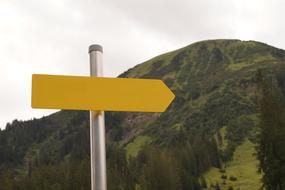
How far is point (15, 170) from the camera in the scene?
616 feet

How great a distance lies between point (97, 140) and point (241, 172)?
110m

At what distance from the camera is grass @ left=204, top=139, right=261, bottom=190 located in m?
96.4

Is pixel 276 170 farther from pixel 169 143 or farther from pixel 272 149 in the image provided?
pixel 169 143

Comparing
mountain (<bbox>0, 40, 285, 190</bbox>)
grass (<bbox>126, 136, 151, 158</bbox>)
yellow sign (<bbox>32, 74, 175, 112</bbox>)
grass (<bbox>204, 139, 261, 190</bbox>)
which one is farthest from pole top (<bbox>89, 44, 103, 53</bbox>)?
grass (<bbox>126, 136, 151, 158</bbox>)

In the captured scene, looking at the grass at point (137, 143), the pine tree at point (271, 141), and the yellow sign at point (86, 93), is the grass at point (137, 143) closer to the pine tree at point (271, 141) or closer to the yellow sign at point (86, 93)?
the pine tree at point (271, 141)

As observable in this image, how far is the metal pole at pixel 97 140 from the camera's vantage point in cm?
327

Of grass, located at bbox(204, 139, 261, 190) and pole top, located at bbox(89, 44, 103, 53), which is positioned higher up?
grass, located at bbox(204, 139, 261, 190)

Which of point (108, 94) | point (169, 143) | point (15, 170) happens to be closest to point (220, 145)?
point (169, 143)

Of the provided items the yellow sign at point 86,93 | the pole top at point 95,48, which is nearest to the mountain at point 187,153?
the yellow sign at point 86,93

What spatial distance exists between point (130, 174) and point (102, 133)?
108016 mm

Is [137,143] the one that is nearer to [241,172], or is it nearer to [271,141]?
[241,172]

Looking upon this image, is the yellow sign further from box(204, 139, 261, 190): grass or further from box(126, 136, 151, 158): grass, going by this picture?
box(126, 136, 151, 158): grass

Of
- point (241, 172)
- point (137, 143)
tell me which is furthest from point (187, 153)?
point (137, 143)

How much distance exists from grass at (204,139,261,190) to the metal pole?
9042 centimetres
